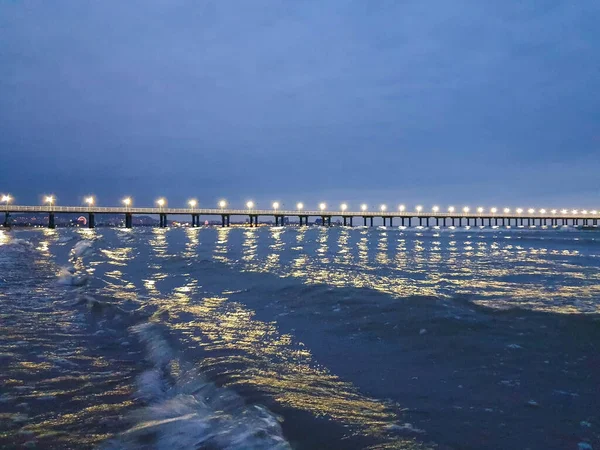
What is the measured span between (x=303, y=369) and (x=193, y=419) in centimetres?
166

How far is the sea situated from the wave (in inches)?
0.7

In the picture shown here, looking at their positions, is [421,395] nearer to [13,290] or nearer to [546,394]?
[546,394]

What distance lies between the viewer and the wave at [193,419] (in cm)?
333

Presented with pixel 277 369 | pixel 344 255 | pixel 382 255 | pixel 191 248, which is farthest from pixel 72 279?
pixel 191 248

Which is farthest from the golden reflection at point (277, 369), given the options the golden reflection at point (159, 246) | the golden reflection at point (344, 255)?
the golden reflection at point (159, 246)

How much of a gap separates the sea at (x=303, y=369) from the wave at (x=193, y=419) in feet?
0.06

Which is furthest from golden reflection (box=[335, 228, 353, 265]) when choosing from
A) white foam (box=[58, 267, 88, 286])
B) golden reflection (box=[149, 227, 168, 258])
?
white foam (box=[58, 267, 88, 286])

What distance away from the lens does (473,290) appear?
10508 millimetres

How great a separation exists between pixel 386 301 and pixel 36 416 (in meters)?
6.57

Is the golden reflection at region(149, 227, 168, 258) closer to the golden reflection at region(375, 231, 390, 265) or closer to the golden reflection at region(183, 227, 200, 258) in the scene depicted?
the golden reflection at region(183, 227, 200, 258)

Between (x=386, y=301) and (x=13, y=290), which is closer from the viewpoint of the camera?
(x=386, y=301)

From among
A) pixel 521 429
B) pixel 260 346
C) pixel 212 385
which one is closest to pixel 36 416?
pixel 212 385

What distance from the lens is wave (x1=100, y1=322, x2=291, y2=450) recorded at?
333 cm

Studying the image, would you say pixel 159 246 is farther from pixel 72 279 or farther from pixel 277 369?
pixel 277 369
